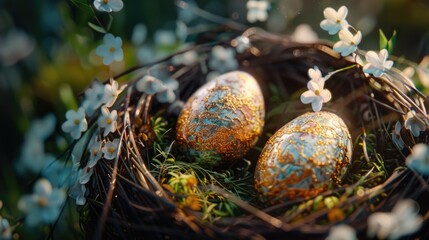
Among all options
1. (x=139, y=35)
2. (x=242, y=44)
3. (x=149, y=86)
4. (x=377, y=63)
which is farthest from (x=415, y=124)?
(x=139, y=35)

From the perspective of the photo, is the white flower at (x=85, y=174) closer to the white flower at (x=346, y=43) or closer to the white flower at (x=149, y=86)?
the white flower at (x=149, y=86)

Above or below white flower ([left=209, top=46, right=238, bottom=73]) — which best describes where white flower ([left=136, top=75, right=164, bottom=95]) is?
below

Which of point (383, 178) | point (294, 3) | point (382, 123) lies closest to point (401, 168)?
point (383, 178)

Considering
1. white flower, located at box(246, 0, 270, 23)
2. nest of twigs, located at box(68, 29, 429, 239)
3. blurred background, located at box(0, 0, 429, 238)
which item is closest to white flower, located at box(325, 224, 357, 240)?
nest of twigs, located at box(68, 29, 429, 239)

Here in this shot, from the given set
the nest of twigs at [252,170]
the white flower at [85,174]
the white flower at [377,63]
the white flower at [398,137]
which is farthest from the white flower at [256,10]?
the white flower at [85,174]

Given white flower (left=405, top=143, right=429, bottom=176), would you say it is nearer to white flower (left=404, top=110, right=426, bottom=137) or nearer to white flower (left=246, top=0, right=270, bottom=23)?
white flower (left=404, top=110, right=426, bottom=137)

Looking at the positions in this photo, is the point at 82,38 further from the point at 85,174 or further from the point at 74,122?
the point at 85,174

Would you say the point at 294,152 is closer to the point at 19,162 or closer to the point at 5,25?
the point at 19,162
